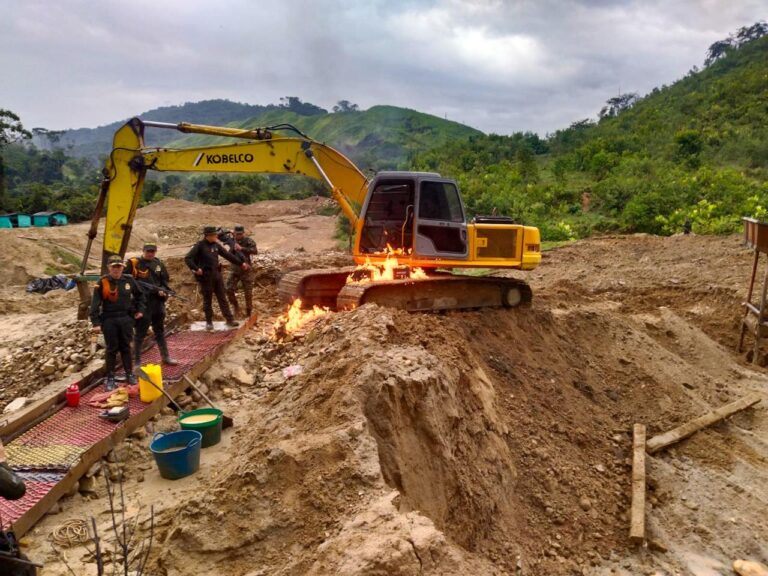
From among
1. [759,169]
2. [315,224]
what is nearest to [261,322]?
[315,224]

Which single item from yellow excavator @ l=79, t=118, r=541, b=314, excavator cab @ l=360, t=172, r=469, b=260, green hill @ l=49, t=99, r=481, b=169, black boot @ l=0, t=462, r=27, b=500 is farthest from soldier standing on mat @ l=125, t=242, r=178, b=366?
green hill @ l=49, t=99, r=481, b=169

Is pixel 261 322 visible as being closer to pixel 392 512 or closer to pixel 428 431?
pixel 428 431

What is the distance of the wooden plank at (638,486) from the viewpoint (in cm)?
468

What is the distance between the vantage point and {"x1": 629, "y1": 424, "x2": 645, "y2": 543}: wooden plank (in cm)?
468

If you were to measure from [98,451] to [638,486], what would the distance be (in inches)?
202

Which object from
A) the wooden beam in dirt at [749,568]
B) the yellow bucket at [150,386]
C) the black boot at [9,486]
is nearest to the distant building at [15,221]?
the yellow bucket at [150,386]

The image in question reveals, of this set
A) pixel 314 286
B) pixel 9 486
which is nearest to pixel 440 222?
pixel 314 286

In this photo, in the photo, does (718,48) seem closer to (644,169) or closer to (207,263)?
(644,169)

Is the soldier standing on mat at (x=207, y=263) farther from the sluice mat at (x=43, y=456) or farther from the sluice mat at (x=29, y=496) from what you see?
the sluice mat at (x=29, y=496)

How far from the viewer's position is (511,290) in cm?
852

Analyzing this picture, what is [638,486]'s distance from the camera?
5184 mm

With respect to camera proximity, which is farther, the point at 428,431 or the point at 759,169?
the point at 759,169

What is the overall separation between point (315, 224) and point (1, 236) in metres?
13.8

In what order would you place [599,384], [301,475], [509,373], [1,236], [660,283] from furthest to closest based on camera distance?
[1,236], [660,283], [599,384], [509,373], [301,475]
